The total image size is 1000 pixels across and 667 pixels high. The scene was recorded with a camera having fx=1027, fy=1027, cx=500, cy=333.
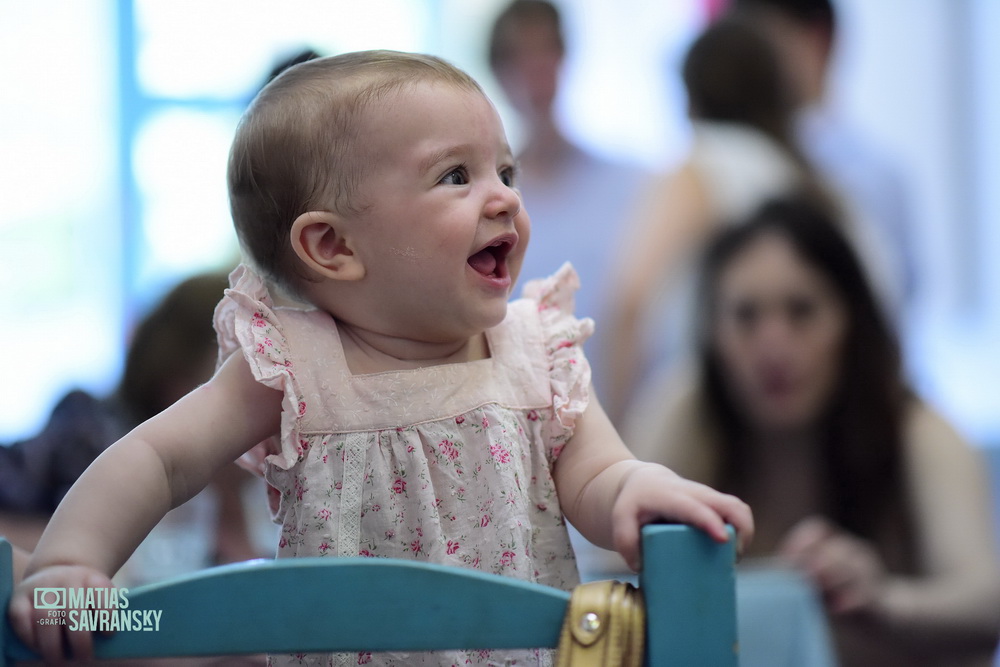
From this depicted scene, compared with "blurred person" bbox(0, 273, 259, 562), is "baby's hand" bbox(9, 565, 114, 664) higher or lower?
lower

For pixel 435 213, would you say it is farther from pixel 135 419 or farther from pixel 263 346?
pixel 135 419

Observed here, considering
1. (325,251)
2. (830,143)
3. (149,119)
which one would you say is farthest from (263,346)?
(149,119)

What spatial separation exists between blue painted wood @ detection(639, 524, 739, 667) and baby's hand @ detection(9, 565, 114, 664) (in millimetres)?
305

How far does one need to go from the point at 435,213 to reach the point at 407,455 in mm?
173

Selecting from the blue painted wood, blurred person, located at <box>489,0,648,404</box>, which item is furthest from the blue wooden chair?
blurred person, located at <box>489,0,648,404</box>

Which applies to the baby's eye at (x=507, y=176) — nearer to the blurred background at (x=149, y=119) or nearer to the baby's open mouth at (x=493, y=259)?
the baby's open mouth at (x=493, y=259)

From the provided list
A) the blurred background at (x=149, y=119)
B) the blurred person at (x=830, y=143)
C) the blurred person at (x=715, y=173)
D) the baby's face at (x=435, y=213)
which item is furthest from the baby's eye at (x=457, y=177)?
the blurred background at (x=149, y=119)

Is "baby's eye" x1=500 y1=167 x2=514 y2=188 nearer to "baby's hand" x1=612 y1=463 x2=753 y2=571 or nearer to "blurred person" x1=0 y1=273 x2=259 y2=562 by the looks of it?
"baby's hand" x1=612 y1=463 x2=753 y2=571

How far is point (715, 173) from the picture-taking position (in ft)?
6.59

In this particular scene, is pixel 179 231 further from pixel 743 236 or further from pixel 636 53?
pixel 743 236

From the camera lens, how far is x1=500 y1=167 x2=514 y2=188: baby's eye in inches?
30.7

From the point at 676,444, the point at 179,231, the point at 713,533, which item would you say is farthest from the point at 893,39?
the point at 713,533

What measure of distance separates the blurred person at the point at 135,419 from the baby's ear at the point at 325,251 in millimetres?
497

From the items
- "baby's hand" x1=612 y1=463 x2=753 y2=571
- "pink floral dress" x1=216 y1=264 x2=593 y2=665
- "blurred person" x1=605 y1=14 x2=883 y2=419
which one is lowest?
"baby's hand" x1=612 y1=463 x2=753 y2=571
